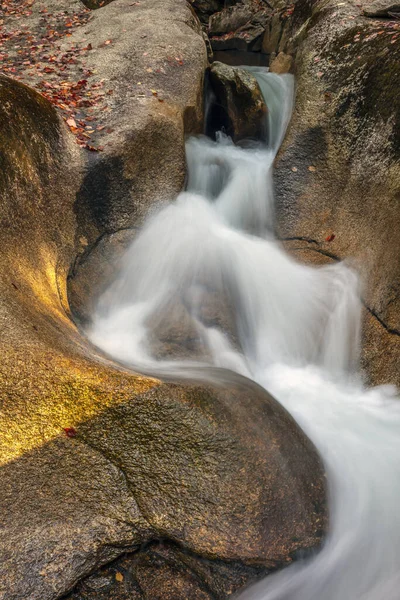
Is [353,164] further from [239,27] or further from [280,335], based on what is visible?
[239,27]

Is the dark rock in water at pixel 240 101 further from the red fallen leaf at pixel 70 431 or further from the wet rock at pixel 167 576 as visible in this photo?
the wet rock at pixel 167 576

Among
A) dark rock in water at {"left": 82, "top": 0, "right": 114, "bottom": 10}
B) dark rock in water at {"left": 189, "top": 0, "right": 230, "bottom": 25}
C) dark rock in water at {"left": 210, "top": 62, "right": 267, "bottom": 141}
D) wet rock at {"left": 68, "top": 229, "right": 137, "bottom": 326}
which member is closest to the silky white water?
wet rock at {"left": 68, "top": 229, "right": 137, "bottom": 326}

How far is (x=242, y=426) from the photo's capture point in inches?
134

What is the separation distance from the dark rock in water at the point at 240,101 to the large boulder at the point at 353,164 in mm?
1002

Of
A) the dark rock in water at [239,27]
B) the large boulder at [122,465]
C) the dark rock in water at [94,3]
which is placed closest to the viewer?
the large boulder at [122,465]

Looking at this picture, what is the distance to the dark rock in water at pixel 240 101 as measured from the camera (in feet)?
28.5

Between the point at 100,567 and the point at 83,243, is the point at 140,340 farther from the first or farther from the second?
the point at 100,567

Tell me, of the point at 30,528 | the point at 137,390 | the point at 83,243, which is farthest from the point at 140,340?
the point at 30,528

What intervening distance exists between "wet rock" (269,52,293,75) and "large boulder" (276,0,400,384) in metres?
1.94

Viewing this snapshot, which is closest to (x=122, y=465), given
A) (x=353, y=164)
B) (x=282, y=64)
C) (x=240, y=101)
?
(x=353, y=164)

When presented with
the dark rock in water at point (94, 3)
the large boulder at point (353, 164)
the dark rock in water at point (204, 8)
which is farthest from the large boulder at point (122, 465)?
the dark rock in water at point (204, 8)

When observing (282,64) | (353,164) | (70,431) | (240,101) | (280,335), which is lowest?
(280,335)

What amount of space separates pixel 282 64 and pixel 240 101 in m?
2.31

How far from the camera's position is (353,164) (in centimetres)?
644
